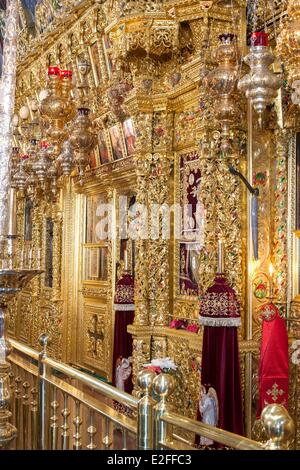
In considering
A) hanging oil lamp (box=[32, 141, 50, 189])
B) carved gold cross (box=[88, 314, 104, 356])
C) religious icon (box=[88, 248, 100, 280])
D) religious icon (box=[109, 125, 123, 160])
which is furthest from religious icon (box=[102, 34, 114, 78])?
carved gold cross (box=[88, 314, 104, 356])

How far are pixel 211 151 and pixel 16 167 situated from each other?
6.30 m

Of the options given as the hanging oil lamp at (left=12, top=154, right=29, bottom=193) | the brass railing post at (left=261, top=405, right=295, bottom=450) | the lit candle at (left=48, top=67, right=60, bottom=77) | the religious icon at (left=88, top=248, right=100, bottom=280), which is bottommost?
the brass railing post at (left=261, top=405, right=295, bottom=450)

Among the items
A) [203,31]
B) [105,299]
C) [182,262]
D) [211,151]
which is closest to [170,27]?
[203,31]

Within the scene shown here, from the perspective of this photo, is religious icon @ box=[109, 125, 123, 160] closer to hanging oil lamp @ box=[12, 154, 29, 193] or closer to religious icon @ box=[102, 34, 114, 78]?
religious icon @ box=[102, 34, 114, 78]

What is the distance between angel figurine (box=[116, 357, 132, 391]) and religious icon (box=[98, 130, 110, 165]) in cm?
314

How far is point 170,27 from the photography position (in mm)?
6254

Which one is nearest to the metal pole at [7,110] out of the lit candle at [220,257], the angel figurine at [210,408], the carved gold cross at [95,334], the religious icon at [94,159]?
the lit candle at [220,257]

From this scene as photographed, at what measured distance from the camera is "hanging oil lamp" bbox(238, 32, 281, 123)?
12.7ft

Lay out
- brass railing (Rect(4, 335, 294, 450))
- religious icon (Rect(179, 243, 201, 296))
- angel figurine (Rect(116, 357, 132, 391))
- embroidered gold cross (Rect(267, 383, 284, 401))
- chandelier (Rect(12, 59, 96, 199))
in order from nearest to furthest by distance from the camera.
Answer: brass railing (Rect(4, 335, 294, 450)) → embroidered gold cross (Rect(267, 383, 284, 401)) → chandelier (Rect(12, 59, 96, 199)) → religious icon (Rect(179, 243, 201, 296)) → angel figurine (Rect(116, 357, 132, 391))

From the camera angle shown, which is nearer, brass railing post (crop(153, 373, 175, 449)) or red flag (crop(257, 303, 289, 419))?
brass railing post (crop(153, 373, 175, 449))

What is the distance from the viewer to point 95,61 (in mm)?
8812

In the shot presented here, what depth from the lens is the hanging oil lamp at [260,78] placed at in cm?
386

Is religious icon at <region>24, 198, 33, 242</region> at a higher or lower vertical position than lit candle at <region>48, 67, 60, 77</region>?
lower
